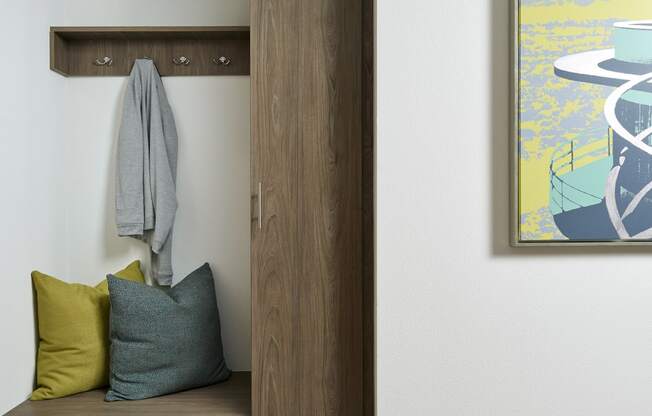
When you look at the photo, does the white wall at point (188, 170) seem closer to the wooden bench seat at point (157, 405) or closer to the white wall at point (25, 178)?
the white wall at point (25, 178)

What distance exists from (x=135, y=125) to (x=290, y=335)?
1.04 m

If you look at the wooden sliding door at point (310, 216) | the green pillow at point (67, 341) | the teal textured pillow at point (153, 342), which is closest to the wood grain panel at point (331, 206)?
the wooden sliding door at point (310, 216)

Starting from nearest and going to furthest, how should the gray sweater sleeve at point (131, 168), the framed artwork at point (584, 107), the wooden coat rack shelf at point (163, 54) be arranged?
the framed artwork at point (584, 107)
the gray sweater sleeve at point (131, 168)
the wooden coat rack shelf at point (163, 54)

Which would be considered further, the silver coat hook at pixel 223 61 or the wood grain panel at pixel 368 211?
the silver coat hook at pixel 223 61

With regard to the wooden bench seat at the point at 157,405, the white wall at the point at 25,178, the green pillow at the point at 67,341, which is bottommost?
the wooden bench seat at the point at 157,405

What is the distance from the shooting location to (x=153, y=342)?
2.17 metres

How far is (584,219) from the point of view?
71.6 inches

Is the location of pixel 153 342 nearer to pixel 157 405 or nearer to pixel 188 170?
pixel 157 405

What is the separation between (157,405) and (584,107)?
1688 mm

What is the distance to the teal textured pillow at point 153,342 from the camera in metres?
2.16

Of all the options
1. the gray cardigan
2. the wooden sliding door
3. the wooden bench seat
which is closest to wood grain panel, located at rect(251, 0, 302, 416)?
the wooden sliding door

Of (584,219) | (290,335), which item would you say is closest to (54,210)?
(290,335)

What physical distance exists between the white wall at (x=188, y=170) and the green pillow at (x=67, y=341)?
31 centimetres

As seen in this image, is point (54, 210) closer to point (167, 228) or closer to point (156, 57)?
point (167, 228)
